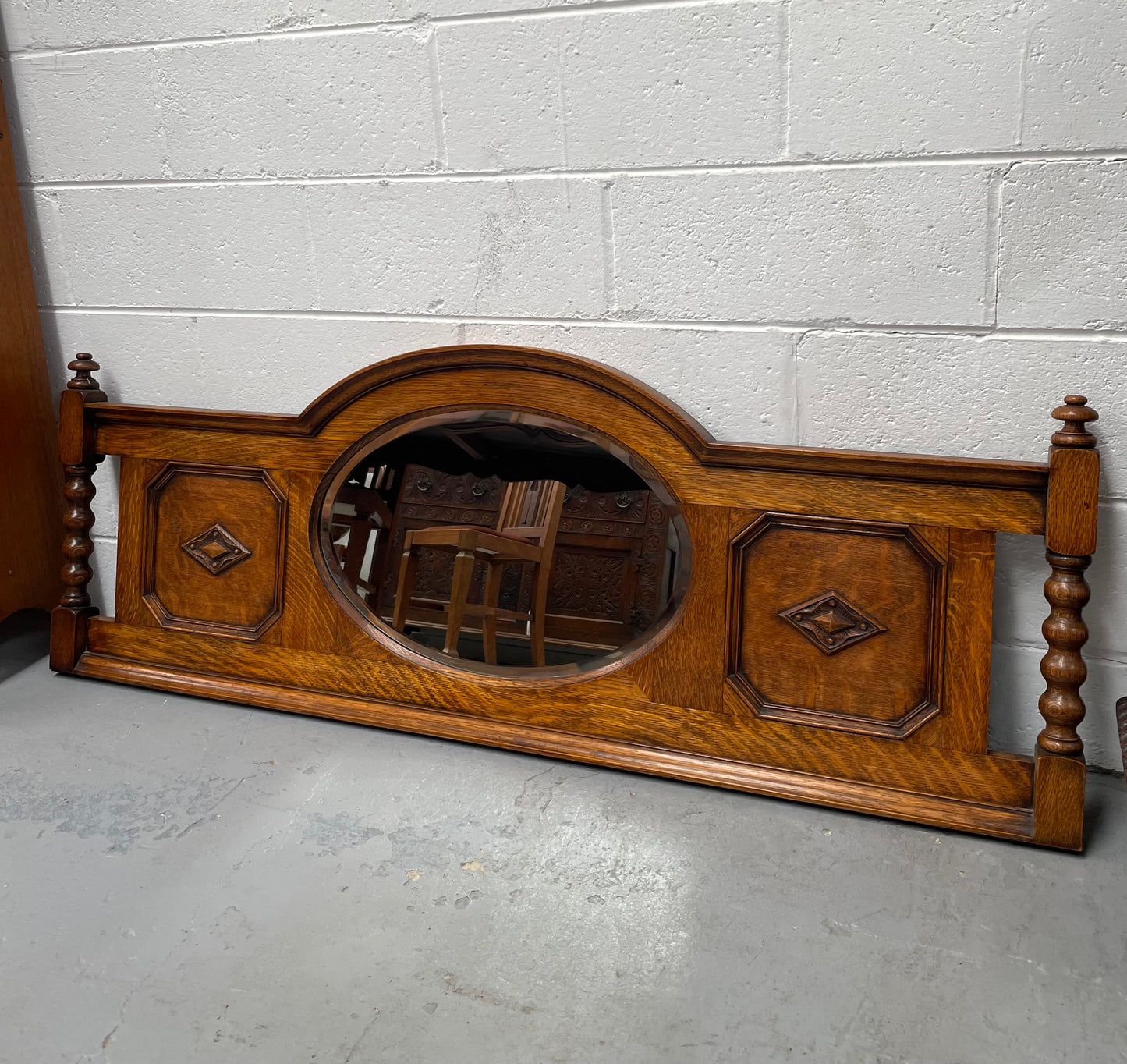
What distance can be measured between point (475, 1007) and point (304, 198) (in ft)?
4.45

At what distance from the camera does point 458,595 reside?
161cm

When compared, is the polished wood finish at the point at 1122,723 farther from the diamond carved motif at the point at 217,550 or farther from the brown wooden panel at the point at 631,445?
the diamond carved motif at the point at 217,550

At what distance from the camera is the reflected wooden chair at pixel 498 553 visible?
1.55 meters

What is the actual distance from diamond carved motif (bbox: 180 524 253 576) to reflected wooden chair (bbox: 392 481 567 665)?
13.0 inches

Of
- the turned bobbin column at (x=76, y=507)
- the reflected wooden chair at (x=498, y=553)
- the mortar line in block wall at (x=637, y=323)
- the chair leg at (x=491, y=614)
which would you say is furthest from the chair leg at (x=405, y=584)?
the turned bobbin column at (x=76, y=507)

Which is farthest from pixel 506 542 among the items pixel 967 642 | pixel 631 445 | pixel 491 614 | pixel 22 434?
pixel 22 434

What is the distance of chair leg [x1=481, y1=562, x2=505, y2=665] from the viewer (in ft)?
5.18

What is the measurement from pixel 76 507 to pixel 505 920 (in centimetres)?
121

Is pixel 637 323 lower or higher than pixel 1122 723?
higher

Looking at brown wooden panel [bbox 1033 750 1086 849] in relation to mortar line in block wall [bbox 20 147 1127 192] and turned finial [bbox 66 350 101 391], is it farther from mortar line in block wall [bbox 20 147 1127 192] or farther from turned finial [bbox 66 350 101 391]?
turned finial [bbox 66 350 101 391]

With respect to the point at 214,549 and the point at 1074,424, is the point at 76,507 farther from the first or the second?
the point at 1074,424

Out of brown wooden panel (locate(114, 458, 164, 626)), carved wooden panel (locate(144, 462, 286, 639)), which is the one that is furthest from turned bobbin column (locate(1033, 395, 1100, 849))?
brown wooden panel (locate(114, 458, 164, 626))

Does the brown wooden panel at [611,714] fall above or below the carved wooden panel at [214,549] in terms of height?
below

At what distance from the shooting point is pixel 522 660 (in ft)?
5.19
